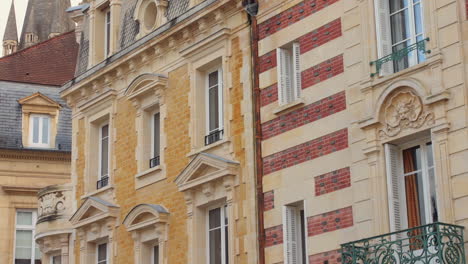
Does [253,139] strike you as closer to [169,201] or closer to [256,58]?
[256,58]

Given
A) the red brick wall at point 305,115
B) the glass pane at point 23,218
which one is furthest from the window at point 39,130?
the red brick wall at point 305,115

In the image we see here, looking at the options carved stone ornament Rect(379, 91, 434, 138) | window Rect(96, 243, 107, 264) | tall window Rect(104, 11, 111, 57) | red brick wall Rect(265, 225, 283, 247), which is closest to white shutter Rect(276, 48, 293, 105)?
red brick wall Rect(265, 225, 283, 247)

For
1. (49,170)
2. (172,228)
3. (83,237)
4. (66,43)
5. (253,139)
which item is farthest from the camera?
(66,43)

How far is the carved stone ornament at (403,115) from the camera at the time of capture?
16.3m

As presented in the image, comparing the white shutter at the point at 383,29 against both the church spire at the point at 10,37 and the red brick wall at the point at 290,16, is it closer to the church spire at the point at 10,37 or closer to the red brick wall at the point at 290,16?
the red brick wall at the point at 290,16

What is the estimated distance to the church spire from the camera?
124250mm

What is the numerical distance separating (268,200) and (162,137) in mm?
4311

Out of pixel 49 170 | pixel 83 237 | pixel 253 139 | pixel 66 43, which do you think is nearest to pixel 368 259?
pixel 253 139

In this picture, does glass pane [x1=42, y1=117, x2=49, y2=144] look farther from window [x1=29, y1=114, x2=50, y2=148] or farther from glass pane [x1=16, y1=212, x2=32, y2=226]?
glass pane [x1=16, y1=212, x2=32, y2=226]

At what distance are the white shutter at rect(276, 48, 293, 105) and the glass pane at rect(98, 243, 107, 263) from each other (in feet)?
23.6

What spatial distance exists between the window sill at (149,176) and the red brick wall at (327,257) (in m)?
5.45

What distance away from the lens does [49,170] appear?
35.4 meters

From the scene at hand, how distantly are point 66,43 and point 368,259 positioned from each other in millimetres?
27102

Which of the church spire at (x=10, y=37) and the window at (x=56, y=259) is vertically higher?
the church spire at (x=10, y=37)
